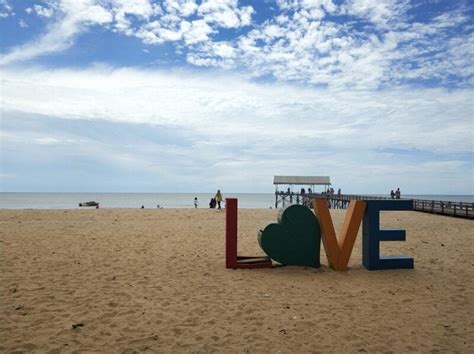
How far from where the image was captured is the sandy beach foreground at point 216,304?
15.4ft

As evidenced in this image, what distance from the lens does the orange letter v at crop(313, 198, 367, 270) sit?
857 centimetres

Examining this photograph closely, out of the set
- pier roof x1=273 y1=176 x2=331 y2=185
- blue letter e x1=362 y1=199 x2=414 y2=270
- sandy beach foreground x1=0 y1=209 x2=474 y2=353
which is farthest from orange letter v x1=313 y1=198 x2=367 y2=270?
pier roof x1=273 y1=176 x2=331 y2=185

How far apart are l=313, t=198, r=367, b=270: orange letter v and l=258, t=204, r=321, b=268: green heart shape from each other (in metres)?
0.22

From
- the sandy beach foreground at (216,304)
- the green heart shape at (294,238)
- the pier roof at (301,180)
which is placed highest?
the pier roof at (301,180)

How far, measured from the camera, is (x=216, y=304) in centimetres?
609

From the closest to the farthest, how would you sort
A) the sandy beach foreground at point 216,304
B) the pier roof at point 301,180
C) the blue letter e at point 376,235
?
the sandy beach foreground at point 216,304
the blue letter e at point 376,235
the pier roof at point 301,180

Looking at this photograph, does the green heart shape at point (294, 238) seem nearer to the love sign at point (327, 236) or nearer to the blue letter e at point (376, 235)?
the love sign at point (327, 236)

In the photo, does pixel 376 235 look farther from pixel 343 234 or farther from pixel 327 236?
pixel 327 236

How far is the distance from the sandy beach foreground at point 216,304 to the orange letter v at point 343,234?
36 cm

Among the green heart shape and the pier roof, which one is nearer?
the green heart shape

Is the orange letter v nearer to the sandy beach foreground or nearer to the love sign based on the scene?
the love sign

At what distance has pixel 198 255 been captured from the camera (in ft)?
33.3

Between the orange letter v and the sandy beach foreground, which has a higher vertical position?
the orange letter v

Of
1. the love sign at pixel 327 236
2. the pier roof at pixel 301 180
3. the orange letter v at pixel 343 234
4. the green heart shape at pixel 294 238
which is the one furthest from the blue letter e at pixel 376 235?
the pier roof at pixel 301 180
